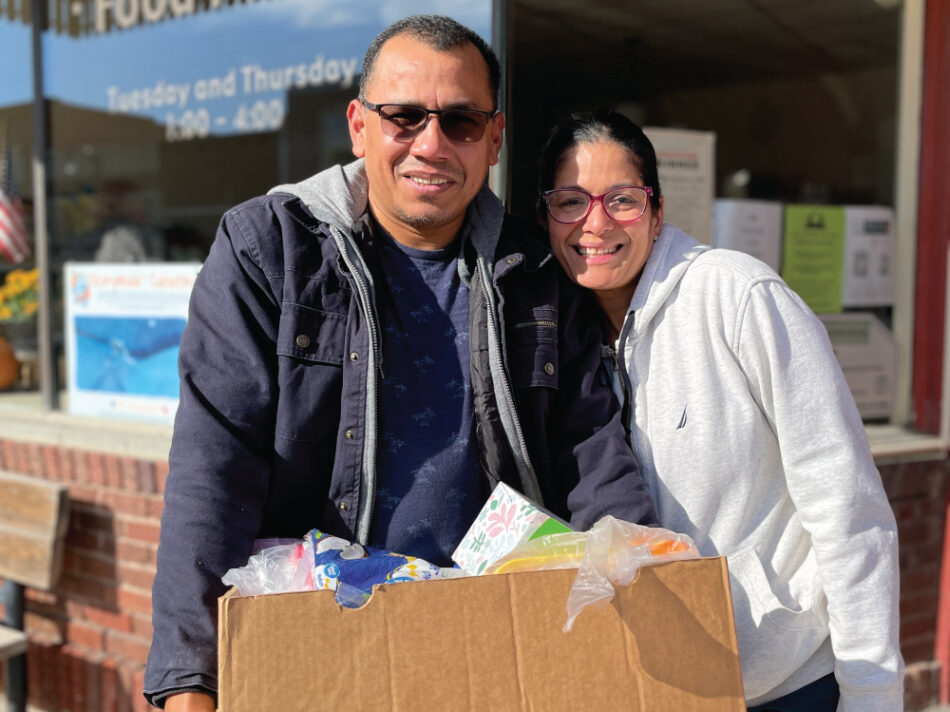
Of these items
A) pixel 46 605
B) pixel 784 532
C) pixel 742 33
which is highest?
pixel 742 33

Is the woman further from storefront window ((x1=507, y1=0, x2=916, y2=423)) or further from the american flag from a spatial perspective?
the american flag

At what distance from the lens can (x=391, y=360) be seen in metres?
1.83

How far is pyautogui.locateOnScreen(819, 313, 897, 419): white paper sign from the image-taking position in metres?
3.92

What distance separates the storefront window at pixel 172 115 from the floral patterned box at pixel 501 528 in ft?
7.16

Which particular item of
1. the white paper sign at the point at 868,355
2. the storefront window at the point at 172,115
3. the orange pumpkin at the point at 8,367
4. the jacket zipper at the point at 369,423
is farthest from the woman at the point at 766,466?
the orange pumpkin at the point at 8,367

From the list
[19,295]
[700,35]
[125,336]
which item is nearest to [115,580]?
[125,336]

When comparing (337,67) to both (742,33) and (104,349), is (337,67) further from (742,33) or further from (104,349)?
(742,33)

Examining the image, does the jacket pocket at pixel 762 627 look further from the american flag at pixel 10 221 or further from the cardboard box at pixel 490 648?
the american flag at pixel 10 221

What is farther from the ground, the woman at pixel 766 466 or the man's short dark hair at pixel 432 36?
the man's short dark hair at pixel 432 36

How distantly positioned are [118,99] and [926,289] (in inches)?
142

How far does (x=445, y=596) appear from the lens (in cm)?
136

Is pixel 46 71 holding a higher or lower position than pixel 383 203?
higher

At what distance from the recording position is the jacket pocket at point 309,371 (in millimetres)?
1713

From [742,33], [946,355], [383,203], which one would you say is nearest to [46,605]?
[383,203]
